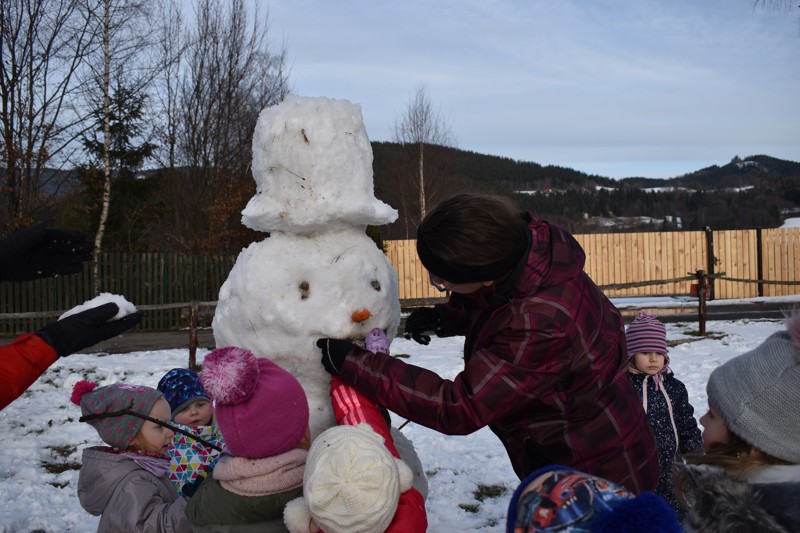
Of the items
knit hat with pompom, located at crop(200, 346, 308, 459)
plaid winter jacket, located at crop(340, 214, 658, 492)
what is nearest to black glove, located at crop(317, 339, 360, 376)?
plaid winter jacket, located at crop(340, 214, 658, 492)

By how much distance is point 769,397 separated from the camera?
4.74 feet

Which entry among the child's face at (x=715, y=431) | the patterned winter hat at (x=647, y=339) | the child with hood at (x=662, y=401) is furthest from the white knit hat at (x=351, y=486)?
the patterned winter hat at (x=647, y=339)

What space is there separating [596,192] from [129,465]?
49916 mm

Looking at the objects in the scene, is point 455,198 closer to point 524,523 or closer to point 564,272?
point 564,272

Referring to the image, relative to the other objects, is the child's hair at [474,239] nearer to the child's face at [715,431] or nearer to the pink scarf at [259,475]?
the child's face at [715,431]

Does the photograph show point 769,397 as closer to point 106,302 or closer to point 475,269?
point 475,269

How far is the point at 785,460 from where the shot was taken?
56.4 inches

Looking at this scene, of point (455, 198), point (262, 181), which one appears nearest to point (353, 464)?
point (455, 198)

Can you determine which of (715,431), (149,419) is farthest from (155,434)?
(715,431)

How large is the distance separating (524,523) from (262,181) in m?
1.86

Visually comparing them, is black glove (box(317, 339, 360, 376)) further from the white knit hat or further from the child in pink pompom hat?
the white knit hat

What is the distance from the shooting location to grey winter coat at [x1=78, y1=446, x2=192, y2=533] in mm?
2396

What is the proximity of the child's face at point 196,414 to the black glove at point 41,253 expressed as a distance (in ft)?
2.78

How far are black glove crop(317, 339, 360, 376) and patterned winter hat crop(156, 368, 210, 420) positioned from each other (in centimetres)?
109
